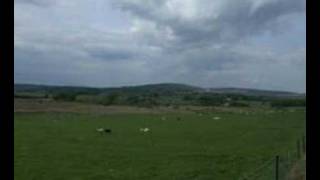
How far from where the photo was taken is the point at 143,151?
50.8ft

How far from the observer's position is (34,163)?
12461 millimetres

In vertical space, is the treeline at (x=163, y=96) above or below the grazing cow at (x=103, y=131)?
above

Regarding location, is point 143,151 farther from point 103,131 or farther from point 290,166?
point 290,166

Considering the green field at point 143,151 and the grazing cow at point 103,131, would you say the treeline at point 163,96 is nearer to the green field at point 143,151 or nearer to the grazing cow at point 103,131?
the green field at point 143,151

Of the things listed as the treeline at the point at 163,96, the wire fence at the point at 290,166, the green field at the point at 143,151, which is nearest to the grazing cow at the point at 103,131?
the green field at the point at 143,151

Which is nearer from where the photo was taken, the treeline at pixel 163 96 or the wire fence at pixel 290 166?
the wire fence at pixel 290 166

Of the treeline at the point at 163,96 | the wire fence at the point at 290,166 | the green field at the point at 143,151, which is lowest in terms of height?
the green field at the point at 143,151

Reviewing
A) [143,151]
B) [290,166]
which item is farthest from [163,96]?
[143,151]

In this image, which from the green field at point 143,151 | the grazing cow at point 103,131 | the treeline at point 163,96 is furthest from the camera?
the grazing cow at point 103,131

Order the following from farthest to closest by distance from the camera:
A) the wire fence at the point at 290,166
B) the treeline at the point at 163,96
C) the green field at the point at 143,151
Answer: the green field at the point at 143,151 < the treeline at the point at 163,96 < the wire fence at the point at 290,166

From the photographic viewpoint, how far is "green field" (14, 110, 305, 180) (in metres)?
10.6

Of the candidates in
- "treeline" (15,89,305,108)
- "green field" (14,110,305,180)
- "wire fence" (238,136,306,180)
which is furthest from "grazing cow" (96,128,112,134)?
"treeline" (15,89,305,108)

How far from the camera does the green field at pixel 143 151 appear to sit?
417 inches
